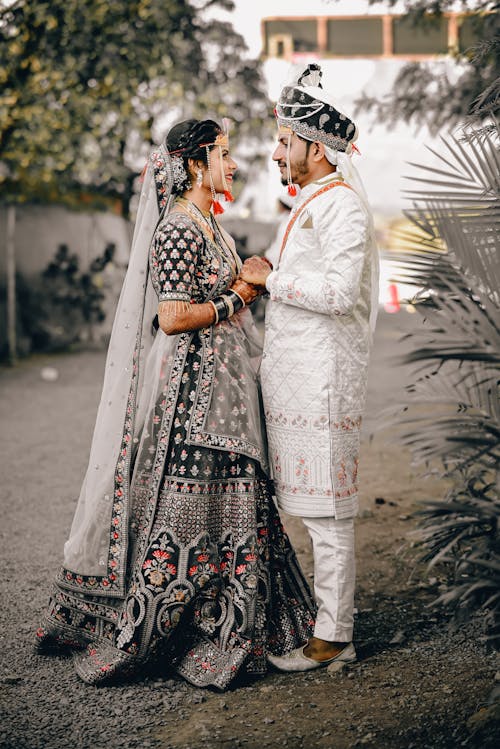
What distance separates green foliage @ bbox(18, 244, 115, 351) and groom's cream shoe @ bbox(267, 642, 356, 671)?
10.9m

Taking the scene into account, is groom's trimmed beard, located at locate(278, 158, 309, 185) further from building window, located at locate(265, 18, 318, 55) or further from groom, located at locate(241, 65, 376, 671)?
building window, located at locate(265, 18, 318, 55)

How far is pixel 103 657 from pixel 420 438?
1.61m

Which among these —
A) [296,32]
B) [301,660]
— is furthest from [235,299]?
[296,32]

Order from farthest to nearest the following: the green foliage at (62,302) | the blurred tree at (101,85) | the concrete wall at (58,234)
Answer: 1. the green foliage at (62,302)
2. the concrete wall at (58,234)
3. the blurred tree at (101,85)

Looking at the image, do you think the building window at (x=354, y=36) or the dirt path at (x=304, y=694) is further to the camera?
the building window at (x=354, y=36)

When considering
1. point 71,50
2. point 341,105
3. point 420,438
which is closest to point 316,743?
point 420,438

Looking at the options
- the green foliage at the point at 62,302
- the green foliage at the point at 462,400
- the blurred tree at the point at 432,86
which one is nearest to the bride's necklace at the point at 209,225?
the green foliage at the point at 462,400

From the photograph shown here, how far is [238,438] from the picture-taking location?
348cm

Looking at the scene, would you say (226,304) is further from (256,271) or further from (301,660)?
(301,660)

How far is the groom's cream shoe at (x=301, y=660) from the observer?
3.55 meters

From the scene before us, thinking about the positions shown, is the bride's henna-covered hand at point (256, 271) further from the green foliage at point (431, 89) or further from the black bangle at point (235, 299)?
the green foliage at point (431, 89)

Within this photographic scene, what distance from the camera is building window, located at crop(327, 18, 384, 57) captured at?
17562mm

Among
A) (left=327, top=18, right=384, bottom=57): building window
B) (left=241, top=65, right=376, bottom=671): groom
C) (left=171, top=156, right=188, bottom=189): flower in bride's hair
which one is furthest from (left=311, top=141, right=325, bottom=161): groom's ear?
(left=327, top=18, right=384, bottom=57): building window

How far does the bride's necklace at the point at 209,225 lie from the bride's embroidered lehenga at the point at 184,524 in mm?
16
